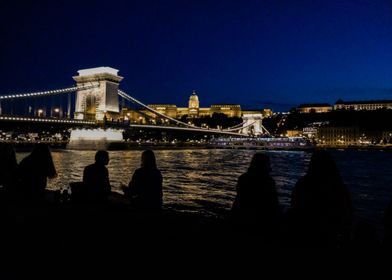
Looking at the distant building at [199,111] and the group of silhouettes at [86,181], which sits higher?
the distant building at [199,111]

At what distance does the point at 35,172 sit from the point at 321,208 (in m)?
3.37

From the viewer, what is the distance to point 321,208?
284 centimetres

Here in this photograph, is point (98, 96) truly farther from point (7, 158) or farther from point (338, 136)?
point (338, 136)

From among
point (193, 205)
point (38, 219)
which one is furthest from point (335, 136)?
point (38, 219)

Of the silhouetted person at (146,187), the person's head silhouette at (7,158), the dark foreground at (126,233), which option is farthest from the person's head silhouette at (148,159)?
the person's head silhouette at (7,158)

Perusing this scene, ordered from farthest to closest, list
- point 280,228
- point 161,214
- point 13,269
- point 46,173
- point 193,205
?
point 193,205
point 46,173
point 161,214
point 280,228
point 13,269

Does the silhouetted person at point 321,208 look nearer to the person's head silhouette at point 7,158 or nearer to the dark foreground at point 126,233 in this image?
the dark foreground at point 126,233

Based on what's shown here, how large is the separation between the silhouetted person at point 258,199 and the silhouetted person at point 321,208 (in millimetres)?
192

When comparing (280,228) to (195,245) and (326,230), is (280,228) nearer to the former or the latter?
(326,230)

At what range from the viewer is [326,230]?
284 cm

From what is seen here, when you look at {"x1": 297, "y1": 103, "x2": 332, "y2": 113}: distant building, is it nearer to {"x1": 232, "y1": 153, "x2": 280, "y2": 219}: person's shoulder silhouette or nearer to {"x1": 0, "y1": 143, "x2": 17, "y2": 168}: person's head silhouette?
{"x1": 0, "y1": 143, "x2": 17, "y2": 168}: person's head silhouette

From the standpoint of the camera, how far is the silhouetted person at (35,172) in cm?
473

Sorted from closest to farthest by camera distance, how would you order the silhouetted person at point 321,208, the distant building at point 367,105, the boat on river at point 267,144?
1. the silhouetted person at point 321,208
2. the boat on river at point 267,144
3. the distant building at point 367,105

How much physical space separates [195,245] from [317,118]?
353 ft
